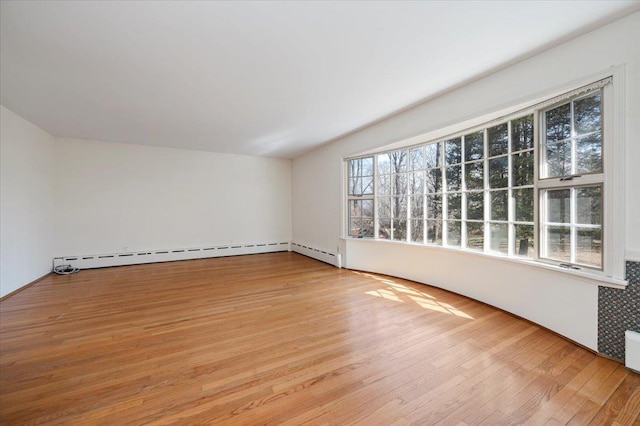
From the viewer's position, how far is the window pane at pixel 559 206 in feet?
8.04

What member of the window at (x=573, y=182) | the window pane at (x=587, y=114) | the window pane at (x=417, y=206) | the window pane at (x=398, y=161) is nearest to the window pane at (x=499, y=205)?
the window at (x=573, y=182)

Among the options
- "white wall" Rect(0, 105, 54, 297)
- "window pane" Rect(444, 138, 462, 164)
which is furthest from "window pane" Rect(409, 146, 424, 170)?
"white wall" Rect(0, 105, 54, 297)

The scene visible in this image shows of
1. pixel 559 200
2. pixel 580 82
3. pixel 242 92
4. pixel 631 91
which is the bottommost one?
pixel 559 200

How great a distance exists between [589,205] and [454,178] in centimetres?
157

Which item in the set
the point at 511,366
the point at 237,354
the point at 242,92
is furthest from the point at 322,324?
the point at 242,92

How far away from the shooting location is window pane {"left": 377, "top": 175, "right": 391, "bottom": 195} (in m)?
4.71

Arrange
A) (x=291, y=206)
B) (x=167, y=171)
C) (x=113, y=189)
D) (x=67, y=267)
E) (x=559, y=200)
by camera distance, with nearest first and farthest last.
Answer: (x=559, y=200) → (x=67, y=267) → (x=113, y=189) → (x=167, y=171) → (x=291, y=206)

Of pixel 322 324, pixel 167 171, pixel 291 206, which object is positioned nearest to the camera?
pixel 322 324

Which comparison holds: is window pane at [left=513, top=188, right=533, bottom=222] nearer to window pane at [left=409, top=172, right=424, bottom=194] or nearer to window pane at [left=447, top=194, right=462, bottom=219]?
window pane at [left=447, top=194, right=462, bottom=219]

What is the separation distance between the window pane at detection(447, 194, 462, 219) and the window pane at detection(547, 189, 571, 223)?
1083mm

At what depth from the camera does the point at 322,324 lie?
2.77m

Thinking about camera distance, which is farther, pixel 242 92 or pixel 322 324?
pixel 242 92

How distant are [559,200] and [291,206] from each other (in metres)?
6.06

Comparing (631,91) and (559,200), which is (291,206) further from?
(631,91)
